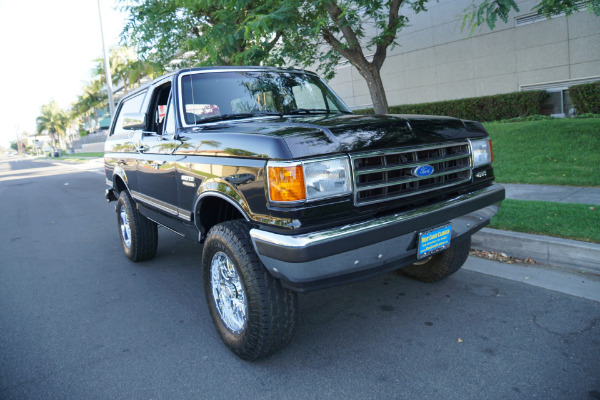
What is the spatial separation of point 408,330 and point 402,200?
1023mm

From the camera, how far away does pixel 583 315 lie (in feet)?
10.7

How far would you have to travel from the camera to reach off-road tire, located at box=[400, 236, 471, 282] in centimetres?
388

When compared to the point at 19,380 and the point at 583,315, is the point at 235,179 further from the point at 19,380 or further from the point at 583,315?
the point at 583,315

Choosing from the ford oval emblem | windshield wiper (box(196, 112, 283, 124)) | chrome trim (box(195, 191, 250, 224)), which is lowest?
chrome trim (box(195, 191, 250, 224))

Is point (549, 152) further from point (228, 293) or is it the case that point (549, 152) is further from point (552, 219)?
point (228, 293)

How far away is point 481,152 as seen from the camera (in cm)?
357

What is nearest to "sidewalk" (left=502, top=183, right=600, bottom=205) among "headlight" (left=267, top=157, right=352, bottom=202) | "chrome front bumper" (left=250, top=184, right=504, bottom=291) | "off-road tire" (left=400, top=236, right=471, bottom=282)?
"off-road tire" (left=400, top=236, right=471, bottom=282)

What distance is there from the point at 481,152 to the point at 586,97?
33.7 ft

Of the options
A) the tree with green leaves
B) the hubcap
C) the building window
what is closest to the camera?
the hubcap

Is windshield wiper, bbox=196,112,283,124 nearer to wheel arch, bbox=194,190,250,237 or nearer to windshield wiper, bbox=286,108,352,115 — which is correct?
windshield wiper, bbox=286,108,352,115

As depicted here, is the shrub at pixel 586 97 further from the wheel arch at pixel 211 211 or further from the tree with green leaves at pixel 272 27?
the wheel arch at pixel 211 211

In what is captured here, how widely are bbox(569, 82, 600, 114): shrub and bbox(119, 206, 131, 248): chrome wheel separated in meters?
Result: 11.6

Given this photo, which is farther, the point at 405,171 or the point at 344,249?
the point at 405,171

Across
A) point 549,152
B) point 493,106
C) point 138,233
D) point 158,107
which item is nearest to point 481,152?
point 158,107
